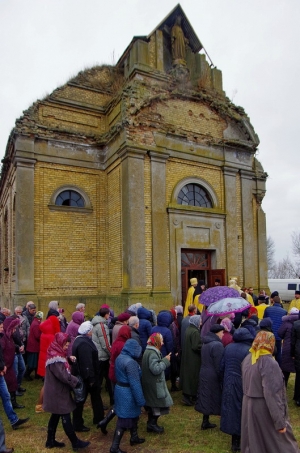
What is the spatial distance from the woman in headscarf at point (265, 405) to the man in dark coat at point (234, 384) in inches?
30.4

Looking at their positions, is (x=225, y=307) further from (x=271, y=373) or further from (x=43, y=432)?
(x=43, y=432)

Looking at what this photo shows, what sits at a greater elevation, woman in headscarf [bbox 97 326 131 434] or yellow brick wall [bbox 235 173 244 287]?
yellow brick wall [bbox 235 173 244 287]

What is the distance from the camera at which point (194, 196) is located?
51.9 feet

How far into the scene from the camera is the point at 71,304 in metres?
14.5

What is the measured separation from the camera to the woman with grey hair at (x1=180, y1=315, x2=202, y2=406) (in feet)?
23.2

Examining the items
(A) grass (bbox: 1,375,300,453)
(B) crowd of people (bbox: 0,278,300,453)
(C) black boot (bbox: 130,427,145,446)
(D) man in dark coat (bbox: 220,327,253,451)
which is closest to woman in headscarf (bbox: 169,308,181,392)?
(B) crowd of people (bbox: 0,278,300,453)

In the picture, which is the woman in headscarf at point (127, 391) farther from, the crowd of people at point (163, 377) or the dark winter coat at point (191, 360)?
the dark winter coat at point (191, 360)

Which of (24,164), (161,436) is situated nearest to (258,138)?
(24,164)

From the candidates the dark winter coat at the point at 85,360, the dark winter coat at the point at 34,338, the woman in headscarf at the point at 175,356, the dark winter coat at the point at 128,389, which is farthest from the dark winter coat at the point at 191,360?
the dark winter coat at the point at 34,338

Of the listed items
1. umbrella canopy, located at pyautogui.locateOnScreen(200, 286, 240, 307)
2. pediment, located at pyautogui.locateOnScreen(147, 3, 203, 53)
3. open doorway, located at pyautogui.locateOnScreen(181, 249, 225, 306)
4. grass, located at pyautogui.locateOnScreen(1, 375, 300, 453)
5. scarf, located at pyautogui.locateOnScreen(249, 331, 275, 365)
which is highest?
pediment, located at pyautogui.locateOnScreen(147, 3, 203, 53)

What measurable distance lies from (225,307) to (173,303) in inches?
269

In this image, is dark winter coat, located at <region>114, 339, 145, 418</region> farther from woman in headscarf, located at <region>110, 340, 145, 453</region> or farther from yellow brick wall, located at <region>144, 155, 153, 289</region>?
yellow brick wall, located at <region>144, 155, 153, 289</region>

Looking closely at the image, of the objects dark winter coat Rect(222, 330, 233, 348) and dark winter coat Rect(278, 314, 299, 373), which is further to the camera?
dark winter coat Rect(278, 314, 299, 373)

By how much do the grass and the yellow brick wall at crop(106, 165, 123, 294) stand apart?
24.1ft
